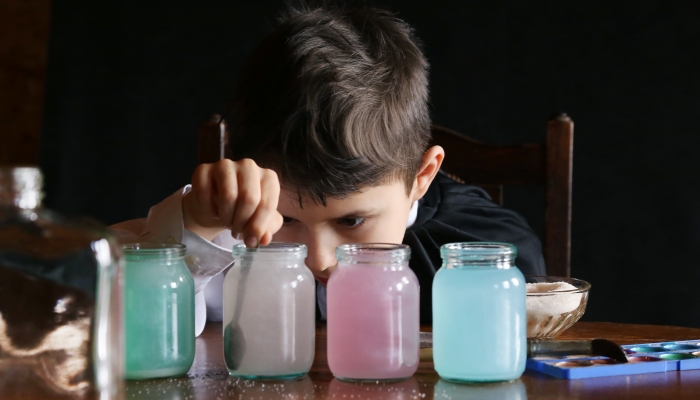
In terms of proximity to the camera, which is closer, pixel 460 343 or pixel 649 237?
pixel 460 343

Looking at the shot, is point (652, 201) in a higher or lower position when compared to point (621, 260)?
higher

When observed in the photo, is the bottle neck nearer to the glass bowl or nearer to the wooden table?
the wooden table

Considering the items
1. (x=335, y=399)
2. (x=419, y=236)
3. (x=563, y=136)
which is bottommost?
(x=335, y=399)

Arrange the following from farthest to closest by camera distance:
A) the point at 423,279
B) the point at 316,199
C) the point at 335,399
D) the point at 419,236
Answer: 1. the point at 419,236
2. the point at 423,279
3. the point at 316,199
4. the point at 335,399

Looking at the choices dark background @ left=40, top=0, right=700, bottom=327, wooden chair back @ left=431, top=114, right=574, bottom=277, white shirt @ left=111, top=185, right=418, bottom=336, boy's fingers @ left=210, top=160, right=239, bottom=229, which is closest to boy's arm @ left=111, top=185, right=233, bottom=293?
white shirt @ left=111, top=185, right=418, bottom=336

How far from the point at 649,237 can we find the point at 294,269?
165 centimetres

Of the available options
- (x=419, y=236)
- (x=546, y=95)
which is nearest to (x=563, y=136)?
(x=419, y=236)

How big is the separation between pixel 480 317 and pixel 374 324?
8 centimetres

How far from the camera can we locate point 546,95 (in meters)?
2.11

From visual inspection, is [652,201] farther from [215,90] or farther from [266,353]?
[266,353]

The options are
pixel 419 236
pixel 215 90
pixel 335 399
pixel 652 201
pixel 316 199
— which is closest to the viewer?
pixel 335 399

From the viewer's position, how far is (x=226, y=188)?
26.8 inches

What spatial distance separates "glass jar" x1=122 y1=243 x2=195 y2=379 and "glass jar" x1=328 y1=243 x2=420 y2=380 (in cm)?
13

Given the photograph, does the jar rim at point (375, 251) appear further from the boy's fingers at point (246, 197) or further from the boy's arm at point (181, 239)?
the boy's arm at point (181, 239)
